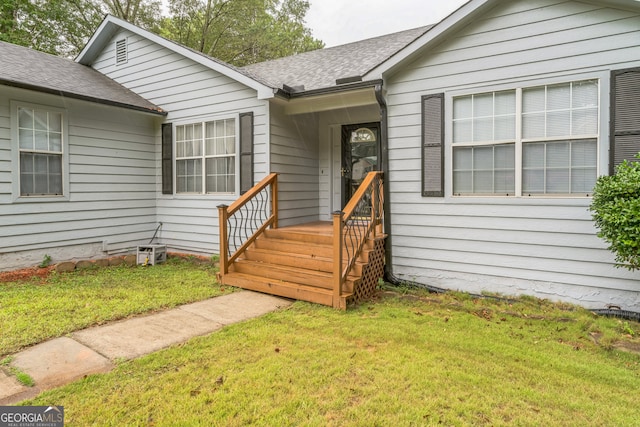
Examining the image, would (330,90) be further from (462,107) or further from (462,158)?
(462,158)

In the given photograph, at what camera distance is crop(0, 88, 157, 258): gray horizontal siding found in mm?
5773

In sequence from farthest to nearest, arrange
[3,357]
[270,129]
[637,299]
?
[270,129]
[637,299]
[3,357]

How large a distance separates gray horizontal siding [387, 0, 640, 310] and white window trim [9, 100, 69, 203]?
18.3 feet

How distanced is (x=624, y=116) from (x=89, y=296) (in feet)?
22.1

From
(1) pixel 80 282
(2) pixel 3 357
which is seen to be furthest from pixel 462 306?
(1) pixel 80 282

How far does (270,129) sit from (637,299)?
5424mm

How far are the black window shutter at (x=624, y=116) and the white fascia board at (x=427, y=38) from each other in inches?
68.5

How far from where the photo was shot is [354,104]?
229 inches

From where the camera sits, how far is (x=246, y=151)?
6.49 meters

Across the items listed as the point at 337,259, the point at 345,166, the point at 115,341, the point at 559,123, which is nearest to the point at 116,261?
the point at 115,341

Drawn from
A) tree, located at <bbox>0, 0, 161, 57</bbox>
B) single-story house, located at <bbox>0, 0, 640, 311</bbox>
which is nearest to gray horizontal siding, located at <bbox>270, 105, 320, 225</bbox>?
single-story house, located at <bbox>0, 0, 640, 311</bbox>

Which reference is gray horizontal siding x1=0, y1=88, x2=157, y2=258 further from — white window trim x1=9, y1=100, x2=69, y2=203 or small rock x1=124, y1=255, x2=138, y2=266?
small rock x1=124, y1=255, x2=138, y2=266

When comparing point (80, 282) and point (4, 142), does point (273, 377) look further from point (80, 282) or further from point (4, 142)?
point (4, 142)

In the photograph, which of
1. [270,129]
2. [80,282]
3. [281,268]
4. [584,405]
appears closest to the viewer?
[584,405]
